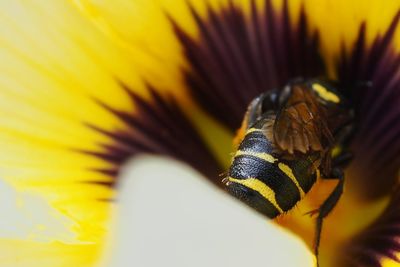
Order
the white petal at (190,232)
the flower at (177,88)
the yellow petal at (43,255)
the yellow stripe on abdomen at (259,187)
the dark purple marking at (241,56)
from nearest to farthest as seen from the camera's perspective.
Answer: the white petal at (190,232)
the yellow stripe on abdomen at (259,187)
the yellow petal at (43,255)
the flower at (177,88)
the dark purple marking at (241,56)

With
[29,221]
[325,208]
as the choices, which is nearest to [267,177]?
[325,208]

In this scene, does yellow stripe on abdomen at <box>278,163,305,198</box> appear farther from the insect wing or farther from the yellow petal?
the yellow petal

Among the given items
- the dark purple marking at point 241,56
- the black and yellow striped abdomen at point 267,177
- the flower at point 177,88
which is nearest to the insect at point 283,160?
the black and yellow striped abdomen at point 267,177

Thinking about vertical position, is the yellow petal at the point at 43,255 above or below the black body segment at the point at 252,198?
below

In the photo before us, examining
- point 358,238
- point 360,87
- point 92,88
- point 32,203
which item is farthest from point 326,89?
point 32,203

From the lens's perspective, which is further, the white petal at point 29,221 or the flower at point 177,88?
the flower at point 177,88

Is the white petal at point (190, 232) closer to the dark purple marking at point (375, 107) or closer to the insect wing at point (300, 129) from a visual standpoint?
the insect wing at point (300, 129)

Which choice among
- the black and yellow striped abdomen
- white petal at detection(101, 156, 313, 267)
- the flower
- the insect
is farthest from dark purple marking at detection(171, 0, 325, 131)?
white petal at detection(101, 156, 313, 267)
